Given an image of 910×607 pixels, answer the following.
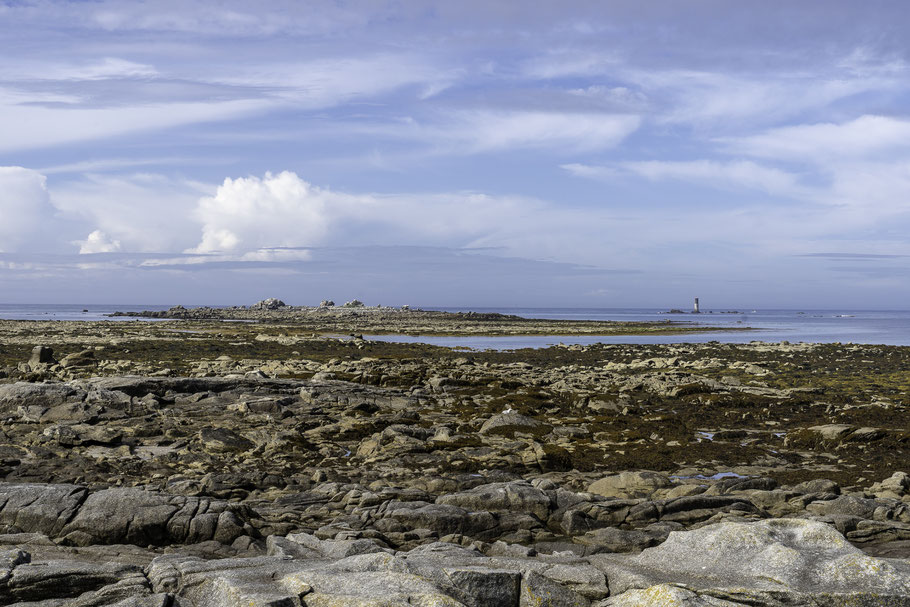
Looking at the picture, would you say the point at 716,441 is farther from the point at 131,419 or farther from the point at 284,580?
the point at 131,419

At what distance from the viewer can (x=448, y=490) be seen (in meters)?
15.6

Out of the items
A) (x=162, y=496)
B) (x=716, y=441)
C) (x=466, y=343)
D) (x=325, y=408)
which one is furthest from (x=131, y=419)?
(x=466, y=343)

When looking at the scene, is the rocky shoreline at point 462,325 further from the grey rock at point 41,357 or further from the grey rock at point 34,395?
the grey rock at point 34,395

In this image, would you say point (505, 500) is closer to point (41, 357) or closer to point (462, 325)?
point (41, 357)

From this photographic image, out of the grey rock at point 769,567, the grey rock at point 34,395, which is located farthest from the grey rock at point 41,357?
the grey rock at point 769,567

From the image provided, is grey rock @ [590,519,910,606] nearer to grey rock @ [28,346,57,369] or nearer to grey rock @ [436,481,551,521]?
grey rock @ [436,481,551,521]

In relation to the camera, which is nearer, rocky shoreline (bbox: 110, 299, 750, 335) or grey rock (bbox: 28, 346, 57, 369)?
grey rock (bbox: 28, 346, 57, 369)

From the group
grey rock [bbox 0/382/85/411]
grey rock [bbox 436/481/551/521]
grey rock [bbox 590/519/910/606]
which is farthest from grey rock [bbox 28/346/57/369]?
grey rock [bbox 590/519/910/606]

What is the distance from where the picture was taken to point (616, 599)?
811 centimetres

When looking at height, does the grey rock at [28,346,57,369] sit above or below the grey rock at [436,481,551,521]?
above

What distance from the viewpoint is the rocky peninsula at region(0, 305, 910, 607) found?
8359 millimetres

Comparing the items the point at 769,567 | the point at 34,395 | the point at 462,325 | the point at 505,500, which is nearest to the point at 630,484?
the point at 505,500

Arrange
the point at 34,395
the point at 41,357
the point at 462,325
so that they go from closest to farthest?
1. the point at 34,395
2. the point at 41,357
3. the point at 462,325

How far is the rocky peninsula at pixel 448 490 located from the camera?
8359 millimetres
